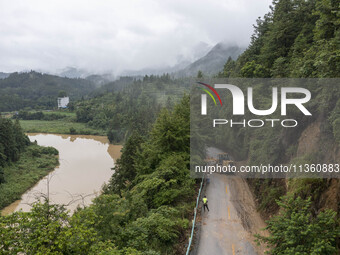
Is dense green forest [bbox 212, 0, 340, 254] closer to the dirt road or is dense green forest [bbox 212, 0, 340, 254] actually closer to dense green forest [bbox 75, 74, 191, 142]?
the dirt road

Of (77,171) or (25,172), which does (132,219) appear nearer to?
(77,171)

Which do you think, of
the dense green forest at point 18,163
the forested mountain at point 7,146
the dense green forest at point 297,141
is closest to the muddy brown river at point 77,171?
the dense green forest at point 18,163

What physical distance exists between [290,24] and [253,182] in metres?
17.8

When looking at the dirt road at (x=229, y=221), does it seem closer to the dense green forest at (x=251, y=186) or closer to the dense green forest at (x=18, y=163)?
the dense green forest at (x=251, y=186)

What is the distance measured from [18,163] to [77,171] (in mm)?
14894

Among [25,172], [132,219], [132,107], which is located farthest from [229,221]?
[132,107]

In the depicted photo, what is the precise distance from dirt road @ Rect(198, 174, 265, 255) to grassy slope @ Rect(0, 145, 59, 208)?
34.6 m

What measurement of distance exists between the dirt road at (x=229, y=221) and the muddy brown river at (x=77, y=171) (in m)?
9.15

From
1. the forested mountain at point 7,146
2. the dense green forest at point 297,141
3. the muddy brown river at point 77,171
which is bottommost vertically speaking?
the muddy brown river at point 77,171

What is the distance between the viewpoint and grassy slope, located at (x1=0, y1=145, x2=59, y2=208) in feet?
133

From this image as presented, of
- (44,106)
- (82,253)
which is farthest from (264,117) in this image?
(44,106)

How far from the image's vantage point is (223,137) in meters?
39.1

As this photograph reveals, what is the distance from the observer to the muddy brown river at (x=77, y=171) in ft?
123

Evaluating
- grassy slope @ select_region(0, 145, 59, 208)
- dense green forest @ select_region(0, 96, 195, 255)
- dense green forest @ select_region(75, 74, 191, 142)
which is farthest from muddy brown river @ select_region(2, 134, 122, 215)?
dense green forest @ select_region(75, 74, 191, 142)
